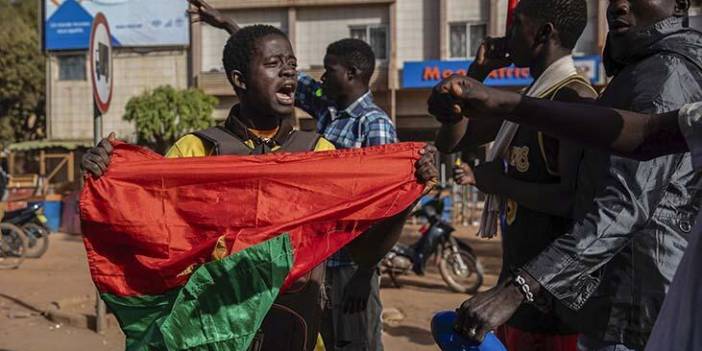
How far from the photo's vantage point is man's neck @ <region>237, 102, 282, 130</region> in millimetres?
→ 2721

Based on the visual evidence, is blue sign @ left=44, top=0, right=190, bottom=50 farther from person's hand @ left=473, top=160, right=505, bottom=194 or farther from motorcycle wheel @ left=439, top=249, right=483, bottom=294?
person's hand @ left=473, top=160, right=505, bottom=194

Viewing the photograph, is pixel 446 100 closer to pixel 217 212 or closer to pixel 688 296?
pixel 688 296

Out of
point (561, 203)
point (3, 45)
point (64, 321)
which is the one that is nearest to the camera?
point (561, 203)

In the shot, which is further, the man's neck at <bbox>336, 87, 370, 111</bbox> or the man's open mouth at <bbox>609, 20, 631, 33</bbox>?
the man's neck at <bbox>336, 87, 370, 111</bbox>

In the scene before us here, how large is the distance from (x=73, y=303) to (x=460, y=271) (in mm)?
4693

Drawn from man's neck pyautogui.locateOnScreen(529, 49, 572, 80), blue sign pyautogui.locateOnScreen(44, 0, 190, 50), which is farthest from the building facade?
man's neck pyautogui.locateOnScreen(529, 49, 572, 80)

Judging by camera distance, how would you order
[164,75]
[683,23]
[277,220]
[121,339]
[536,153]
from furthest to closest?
[164,75], [121,339], [536,153], [277,220], [683,23]

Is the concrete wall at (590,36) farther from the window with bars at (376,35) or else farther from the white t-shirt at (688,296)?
the white t-shirt at (688,296)

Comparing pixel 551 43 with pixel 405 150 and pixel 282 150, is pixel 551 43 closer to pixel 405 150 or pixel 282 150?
pixel 405 150

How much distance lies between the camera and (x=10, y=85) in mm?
29516

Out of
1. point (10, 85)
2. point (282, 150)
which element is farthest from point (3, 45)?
point (282, 150)

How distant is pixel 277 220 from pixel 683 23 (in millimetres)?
1418

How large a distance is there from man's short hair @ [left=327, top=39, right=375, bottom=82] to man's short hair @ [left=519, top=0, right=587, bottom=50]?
1424mm

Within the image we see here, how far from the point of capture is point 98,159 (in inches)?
97.0
